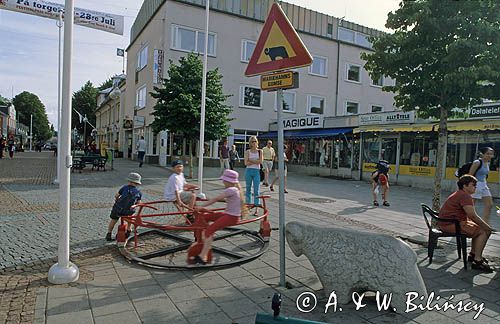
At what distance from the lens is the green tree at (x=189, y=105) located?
16.3 metres

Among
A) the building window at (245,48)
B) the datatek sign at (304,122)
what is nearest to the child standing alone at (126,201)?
the datatek sign at (304,122)

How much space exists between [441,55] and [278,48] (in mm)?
4137

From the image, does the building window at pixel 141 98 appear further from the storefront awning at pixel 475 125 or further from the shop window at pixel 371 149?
the storefront awning at pixel 475 125

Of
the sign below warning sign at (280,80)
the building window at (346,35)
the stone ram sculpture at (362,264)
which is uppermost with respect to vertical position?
the building window at (346,35)

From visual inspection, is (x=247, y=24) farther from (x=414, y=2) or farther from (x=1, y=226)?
(x=1, y=226)

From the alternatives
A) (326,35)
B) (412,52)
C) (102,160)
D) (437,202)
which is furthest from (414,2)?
(326,35)

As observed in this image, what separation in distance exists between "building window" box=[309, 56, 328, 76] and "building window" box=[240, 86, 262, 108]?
5575mm

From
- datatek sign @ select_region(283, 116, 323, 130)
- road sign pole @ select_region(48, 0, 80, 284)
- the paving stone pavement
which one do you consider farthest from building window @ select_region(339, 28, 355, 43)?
road sign pole @ select_region(48, 0, 80, 284)

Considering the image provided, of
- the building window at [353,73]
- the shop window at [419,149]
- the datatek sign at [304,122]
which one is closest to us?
the shop window at [419,149]

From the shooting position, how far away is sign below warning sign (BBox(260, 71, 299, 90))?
4.17 metres

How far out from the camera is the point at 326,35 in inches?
1273

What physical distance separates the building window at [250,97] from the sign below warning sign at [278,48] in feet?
79.3

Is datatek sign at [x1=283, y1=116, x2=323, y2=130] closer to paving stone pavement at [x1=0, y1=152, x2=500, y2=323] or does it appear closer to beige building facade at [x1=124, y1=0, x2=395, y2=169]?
beige building facade at [x1=124, y1=0, x2=395, y2=169]

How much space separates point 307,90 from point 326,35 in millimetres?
5207
